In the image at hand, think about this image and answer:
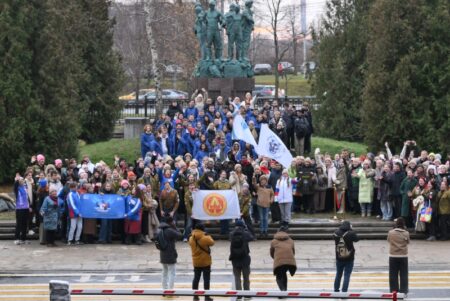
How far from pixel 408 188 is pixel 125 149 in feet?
45.0

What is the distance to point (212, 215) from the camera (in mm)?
29875

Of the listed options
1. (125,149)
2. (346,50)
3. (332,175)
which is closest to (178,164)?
(332,175)

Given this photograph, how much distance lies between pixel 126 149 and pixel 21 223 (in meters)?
12.1

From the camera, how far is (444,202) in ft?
97.4

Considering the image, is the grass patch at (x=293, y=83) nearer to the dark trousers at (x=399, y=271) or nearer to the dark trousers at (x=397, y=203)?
the dark trousers at (x=397, y=203)

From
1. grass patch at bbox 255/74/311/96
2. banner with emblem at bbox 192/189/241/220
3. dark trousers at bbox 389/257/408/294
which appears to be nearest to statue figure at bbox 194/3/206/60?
banner with emblem at bbox 192/189/241/220

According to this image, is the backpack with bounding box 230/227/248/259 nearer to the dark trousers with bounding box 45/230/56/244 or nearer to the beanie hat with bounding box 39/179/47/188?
the dark trousers with bounding box 45/230/56/244

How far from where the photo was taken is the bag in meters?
29.7

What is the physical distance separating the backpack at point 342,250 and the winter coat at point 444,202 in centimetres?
706

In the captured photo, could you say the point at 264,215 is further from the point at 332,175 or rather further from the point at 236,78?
the point at 236,78

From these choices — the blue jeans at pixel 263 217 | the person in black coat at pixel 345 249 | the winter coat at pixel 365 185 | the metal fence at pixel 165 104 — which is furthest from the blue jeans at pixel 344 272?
the metal fence at pixel 165 104

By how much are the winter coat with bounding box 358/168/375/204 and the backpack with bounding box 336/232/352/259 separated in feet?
27.1

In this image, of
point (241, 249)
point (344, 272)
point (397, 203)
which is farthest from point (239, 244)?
point (397, 203)

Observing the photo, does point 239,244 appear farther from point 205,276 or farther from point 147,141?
point 147,141
